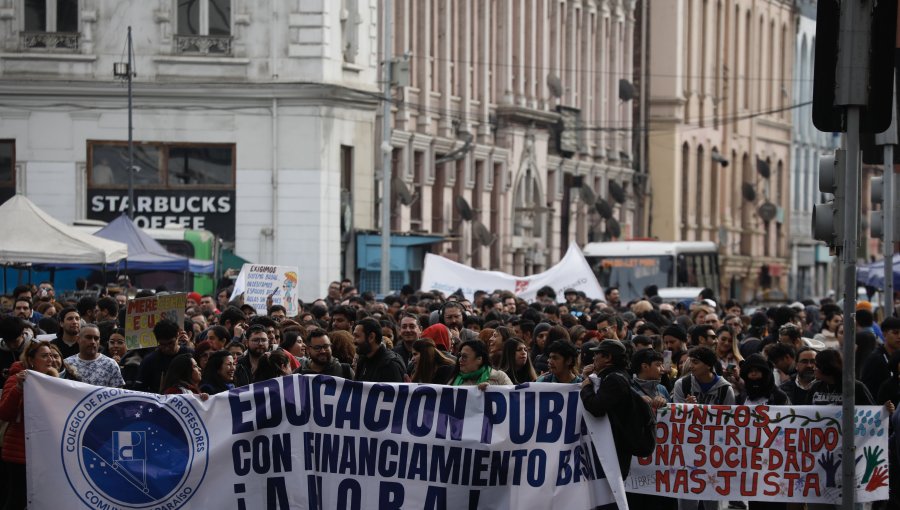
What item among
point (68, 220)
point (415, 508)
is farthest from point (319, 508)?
point (68, 220)

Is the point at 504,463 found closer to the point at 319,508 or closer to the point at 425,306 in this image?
the point at 319,508

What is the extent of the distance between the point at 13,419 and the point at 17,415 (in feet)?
0.17

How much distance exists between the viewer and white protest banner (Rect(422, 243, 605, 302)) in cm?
3238

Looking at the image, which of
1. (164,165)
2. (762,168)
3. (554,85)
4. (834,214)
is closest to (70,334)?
(834,214)

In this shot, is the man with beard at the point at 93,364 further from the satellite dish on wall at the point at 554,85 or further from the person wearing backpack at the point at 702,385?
the satellite dish on wall at the point at 554,85

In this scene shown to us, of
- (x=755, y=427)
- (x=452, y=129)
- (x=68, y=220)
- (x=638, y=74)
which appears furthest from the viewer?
(x=638, y=74)

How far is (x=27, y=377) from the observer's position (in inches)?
494

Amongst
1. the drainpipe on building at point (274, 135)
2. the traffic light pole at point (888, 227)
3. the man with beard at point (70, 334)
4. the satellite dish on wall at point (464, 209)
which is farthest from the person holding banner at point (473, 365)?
the satellite dish on wall at point (464, 209)

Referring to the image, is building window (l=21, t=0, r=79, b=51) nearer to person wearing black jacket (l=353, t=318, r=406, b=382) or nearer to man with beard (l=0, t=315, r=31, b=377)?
man with beard (l=0, t=315, r=31, b=377)

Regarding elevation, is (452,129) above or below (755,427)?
above

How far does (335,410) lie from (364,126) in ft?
109

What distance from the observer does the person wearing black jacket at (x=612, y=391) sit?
1197 cm

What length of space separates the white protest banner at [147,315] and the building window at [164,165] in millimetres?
25923

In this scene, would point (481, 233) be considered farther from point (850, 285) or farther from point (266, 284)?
point (850, 285)
